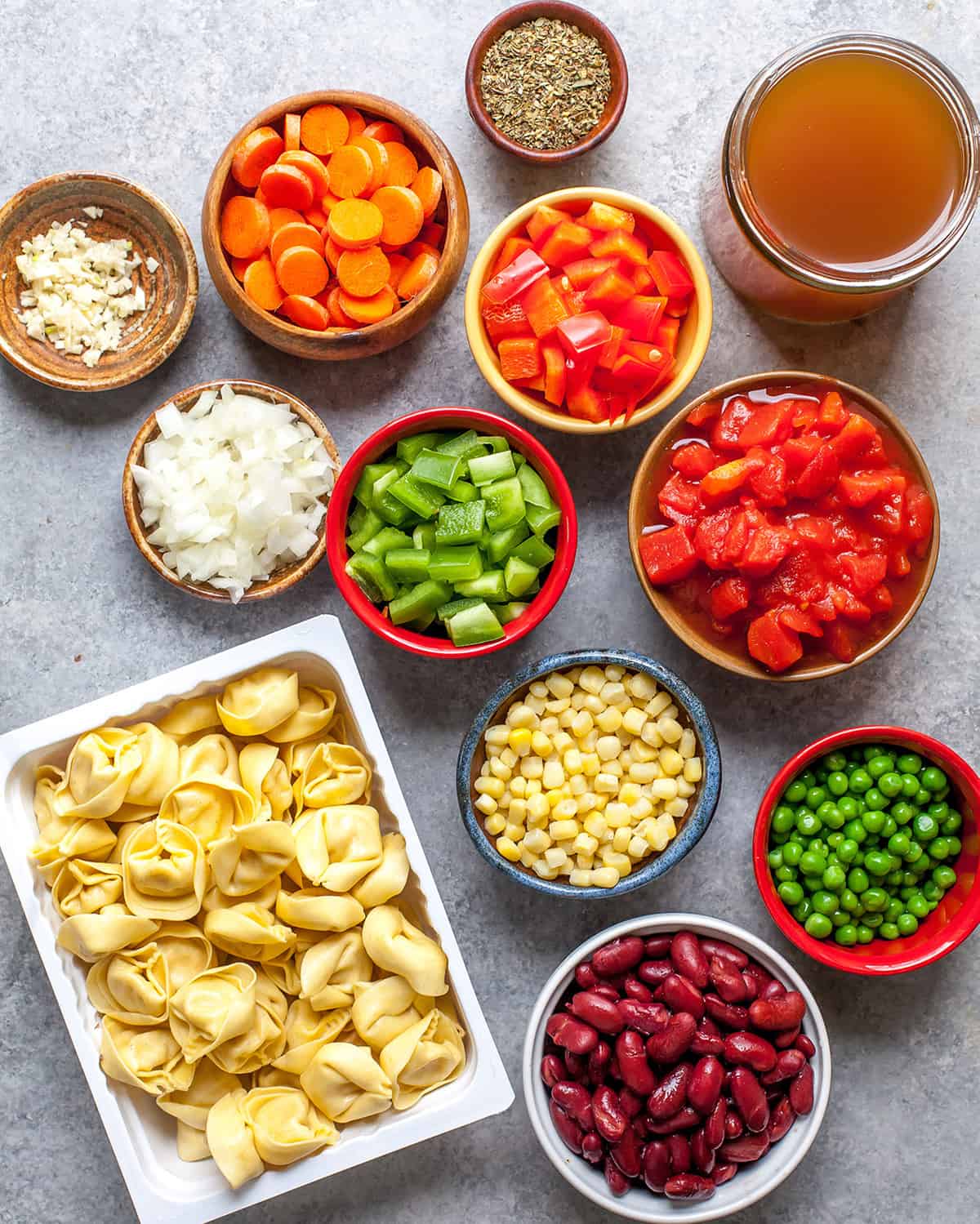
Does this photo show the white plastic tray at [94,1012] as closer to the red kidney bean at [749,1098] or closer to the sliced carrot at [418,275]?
the red kidney bean at [749,1098]

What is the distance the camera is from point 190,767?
8.20 feet

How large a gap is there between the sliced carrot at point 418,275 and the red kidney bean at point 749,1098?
76.0 inches

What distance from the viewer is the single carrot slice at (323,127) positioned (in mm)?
2537

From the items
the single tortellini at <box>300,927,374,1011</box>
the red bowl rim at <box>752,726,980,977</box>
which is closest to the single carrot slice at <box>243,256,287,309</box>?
the single tortellini at <box>300,927,374,1011</box>

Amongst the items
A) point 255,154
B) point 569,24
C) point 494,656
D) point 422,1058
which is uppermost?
point 569,24

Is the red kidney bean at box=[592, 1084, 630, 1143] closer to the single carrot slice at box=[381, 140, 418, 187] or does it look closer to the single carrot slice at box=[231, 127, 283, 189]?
the single carrot slice at box=[381, 140, 418, 187]

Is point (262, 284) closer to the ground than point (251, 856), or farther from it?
farther from it

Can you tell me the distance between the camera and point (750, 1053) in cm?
242

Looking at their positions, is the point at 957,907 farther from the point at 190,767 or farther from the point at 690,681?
the point at 190,767

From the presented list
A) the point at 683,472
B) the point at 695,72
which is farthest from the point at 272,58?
the point at 683,472

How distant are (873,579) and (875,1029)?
1.19 m

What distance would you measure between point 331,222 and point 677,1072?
6.85 ft

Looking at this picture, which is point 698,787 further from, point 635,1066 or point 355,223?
point 355,223

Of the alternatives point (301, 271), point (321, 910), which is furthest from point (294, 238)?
point (321, 910)
